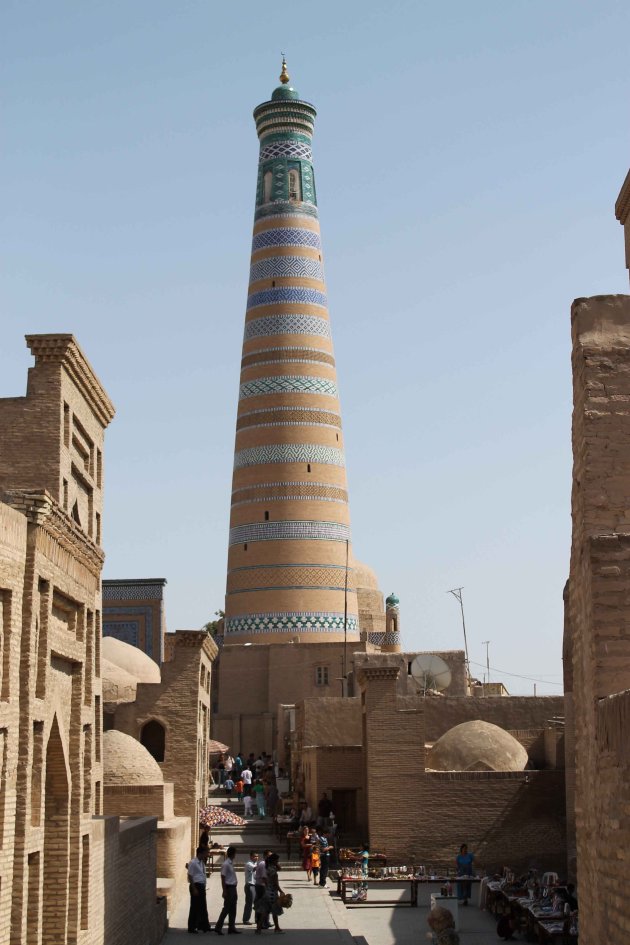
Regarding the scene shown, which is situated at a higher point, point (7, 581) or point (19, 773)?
point (7, 581)

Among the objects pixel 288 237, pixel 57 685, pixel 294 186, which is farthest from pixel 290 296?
pixel 57 685

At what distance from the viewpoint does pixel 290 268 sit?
34.9 meters

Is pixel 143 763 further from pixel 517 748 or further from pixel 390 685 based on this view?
pixel 517 748

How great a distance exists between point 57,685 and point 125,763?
717 centimetres

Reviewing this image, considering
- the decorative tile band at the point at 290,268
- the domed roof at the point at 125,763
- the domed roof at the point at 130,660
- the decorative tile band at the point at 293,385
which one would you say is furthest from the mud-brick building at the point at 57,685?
the decorative tile band at the point at 290,268

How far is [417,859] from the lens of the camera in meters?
19.8

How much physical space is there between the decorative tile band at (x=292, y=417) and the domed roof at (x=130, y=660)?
9.25 meters

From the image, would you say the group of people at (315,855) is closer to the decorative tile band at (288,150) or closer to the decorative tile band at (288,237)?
the decorative tile band at (288,237)

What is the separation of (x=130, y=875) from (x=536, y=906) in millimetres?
4140

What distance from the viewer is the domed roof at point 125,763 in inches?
658

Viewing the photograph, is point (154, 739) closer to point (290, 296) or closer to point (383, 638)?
point (383, 638)

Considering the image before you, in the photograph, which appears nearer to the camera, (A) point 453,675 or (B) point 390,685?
(B) point 390,685

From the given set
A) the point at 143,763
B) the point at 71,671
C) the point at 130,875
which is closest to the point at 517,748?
the point at 143,763

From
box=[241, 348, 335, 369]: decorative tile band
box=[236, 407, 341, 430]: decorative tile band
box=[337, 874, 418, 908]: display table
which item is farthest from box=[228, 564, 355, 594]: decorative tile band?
box=[337, 874, 418, 908]: display table
